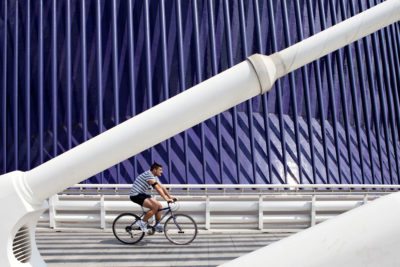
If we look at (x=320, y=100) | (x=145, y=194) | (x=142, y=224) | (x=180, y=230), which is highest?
(x=320, y=100)

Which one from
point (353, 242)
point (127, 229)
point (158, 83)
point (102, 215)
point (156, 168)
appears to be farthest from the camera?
point (158, 83)

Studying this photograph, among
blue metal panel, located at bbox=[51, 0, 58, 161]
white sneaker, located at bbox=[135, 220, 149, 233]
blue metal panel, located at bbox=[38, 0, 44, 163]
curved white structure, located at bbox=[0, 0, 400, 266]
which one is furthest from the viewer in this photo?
blue metal panel, located at bbox=[38, 0, 44, 163]

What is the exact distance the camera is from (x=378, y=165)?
23109mm

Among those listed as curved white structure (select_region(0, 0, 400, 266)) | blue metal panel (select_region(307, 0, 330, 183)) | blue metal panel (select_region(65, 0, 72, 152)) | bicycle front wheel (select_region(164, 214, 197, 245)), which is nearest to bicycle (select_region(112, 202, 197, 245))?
bicycle front wheel (select_region(164, 214, 197, 245))

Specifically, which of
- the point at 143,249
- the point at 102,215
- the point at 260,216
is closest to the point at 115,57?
the point at 102,215

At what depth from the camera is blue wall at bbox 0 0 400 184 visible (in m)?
18.4

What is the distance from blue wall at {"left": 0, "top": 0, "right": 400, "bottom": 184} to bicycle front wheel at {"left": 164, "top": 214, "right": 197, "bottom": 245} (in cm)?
875

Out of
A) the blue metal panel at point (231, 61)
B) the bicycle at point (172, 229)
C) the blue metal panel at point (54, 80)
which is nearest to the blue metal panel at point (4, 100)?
the blue metal panel at point (54, 80)

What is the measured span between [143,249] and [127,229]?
659 mm

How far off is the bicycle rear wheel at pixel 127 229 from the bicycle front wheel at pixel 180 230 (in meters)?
0.55

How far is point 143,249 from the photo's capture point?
8445 millimetres

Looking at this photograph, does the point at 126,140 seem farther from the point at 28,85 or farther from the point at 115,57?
the point at 28,85

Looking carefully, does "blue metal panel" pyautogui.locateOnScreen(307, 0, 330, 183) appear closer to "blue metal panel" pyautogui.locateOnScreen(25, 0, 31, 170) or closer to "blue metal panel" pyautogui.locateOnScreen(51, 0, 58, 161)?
"blue metal panel" pyautogui.locateOnScreen(51, 0, 58, 161)

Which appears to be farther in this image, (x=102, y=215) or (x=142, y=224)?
(x=102, y=215)
